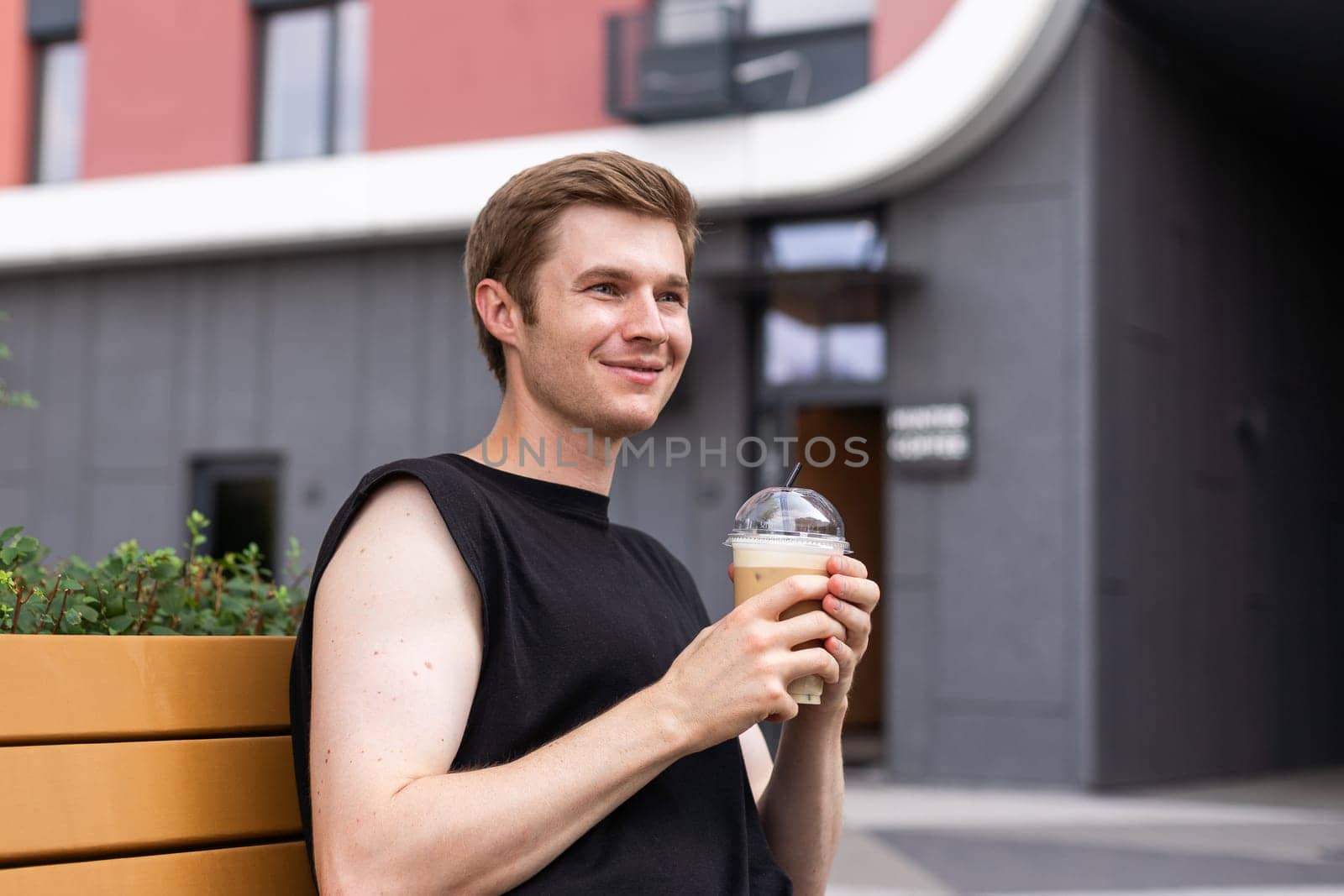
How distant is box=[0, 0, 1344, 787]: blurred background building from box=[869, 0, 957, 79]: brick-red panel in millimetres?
31

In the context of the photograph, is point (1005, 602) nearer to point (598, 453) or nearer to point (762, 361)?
point (762, 361)

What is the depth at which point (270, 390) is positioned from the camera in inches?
495

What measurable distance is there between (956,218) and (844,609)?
8972 mm

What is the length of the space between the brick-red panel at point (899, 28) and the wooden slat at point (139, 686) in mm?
9224

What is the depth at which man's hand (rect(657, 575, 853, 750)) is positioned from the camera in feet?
5.33

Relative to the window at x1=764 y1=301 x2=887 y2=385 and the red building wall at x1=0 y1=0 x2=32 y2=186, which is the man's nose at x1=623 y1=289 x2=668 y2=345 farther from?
the red building wall at x1=0 y1=0 x2=32 y2=186

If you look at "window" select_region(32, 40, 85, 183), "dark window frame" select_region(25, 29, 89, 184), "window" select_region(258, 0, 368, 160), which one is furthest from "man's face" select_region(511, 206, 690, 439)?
"dark window frame" select_region(25, 29, 89, 184)

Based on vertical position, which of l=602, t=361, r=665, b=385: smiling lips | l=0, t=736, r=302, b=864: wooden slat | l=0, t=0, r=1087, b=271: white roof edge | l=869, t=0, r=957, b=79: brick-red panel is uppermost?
l=869, t=0, r=957, b=79: brick-red panel

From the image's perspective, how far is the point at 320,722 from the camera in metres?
1.62

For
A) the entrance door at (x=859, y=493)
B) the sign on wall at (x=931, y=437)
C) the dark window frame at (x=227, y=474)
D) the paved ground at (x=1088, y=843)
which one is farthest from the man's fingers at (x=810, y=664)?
the dark window frame at (x=227, y=474)

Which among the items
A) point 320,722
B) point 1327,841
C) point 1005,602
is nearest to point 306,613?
point 320,722

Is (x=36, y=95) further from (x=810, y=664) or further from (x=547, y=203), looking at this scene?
(x=810, y=664)

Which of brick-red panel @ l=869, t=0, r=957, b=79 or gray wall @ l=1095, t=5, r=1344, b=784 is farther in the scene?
brick-red panel @ l=869, t=0, r=957, b=79

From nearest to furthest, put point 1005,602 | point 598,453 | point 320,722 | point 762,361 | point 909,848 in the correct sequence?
1. point 320,722
2. point 598,453
3. point 909,848
4. point 1005,602
5. point 762,361
